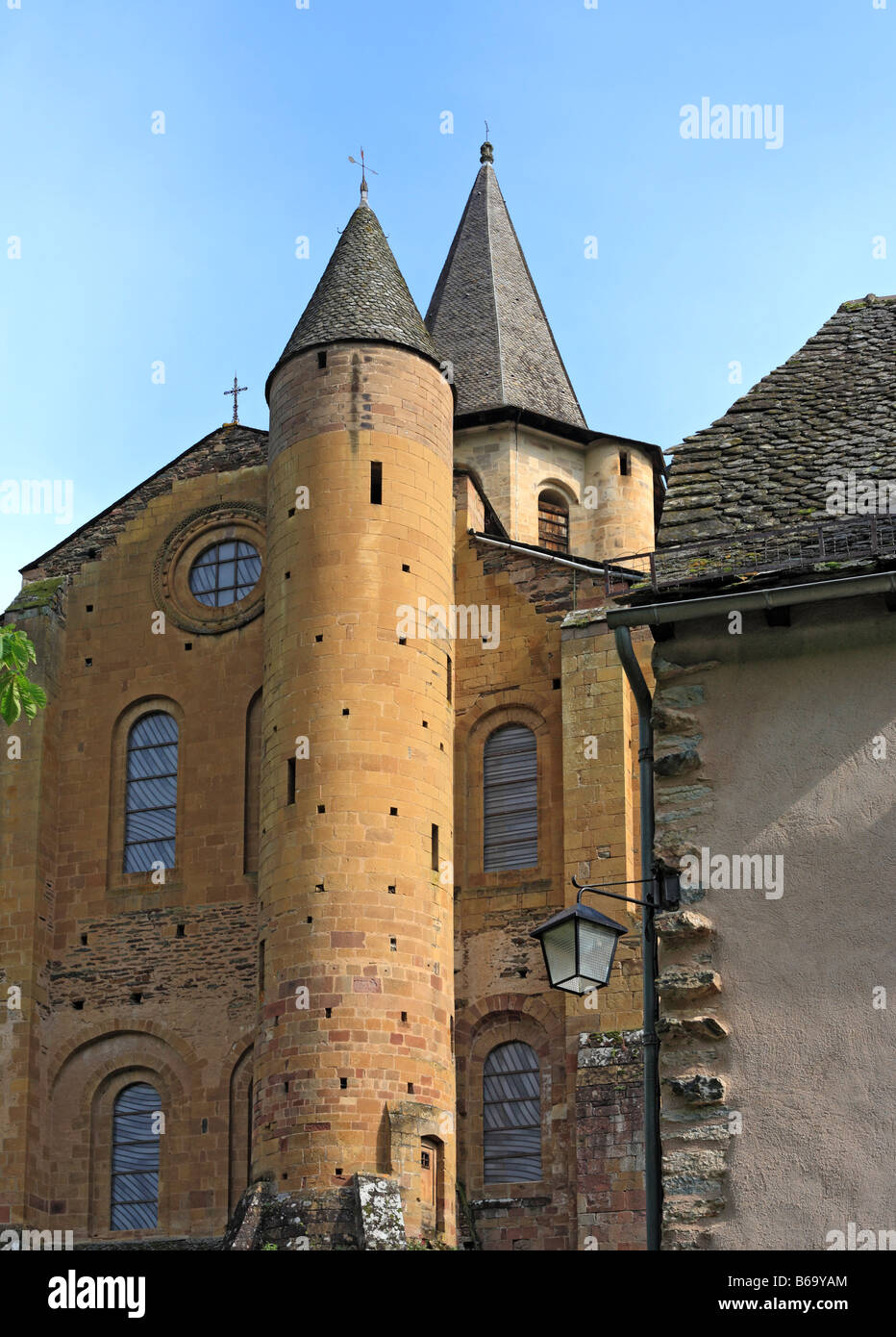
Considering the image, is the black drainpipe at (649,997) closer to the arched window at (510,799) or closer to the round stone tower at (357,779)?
the round stone tower at (357,779)

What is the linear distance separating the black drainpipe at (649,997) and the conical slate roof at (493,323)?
87.7 feet

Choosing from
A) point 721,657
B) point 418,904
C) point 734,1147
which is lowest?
point 734,1147

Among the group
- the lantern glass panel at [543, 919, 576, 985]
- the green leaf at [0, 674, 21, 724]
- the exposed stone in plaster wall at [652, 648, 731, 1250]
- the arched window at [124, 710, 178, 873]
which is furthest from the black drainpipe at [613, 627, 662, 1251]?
the arched window at [124, 710, 178, 873]

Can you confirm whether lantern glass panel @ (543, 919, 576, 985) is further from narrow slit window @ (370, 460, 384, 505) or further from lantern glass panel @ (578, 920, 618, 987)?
narrow slit window @ (370, 460, 384, 505)

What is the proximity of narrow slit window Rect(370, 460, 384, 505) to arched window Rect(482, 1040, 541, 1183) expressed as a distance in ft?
25.4

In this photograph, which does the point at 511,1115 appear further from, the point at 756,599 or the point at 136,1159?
the point at 756,599

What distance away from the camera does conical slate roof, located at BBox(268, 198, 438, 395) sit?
99.9ft

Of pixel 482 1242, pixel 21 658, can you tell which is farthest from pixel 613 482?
pixel 21 658

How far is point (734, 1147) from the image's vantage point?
420 inches

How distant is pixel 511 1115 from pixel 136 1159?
554cm

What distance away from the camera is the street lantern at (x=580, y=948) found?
37.0ft
